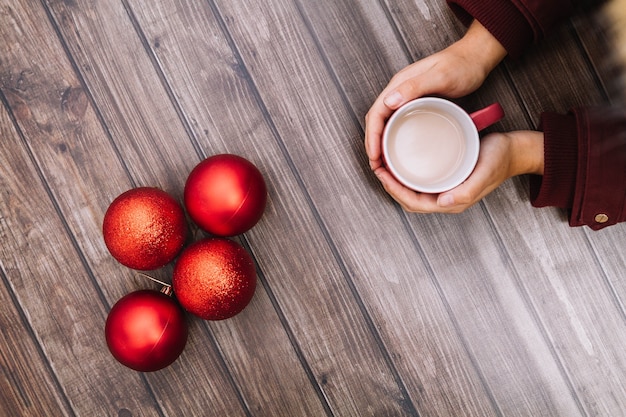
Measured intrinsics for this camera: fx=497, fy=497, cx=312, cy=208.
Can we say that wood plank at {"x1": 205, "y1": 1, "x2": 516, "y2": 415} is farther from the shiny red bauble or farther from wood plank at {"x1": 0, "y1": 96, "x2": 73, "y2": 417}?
wood plank at {"x1": 0, "y1": 96, "x2": 73, "y2": 417}

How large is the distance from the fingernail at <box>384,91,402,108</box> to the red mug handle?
0.33 feet

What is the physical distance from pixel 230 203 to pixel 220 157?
70 millimetres

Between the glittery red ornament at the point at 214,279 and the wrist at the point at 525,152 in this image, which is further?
the wrist at the point at 525,152

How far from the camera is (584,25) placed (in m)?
0.80

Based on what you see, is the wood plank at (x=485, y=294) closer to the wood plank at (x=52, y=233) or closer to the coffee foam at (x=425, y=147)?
the coffee foam at (x=425, y=147)

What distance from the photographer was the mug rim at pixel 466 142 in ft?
2.22

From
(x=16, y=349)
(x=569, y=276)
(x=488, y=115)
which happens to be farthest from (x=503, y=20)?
(x=16, y=349)

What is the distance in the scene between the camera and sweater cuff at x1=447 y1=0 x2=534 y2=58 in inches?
28.5

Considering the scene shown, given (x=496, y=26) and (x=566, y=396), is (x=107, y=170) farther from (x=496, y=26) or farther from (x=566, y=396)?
(x=566, y=396)

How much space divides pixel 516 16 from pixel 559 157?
22cm

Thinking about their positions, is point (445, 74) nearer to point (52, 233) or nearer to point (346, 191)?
point (346, 191)

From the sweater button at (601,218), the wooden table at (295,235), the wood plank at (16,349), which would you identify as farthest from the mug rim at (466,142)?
the wood plank at (16,349)

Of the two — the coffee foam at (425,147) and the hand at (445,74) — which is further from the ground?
the hand at (445,74)

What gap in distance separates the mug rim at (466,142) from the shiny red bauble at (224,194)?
186mm
